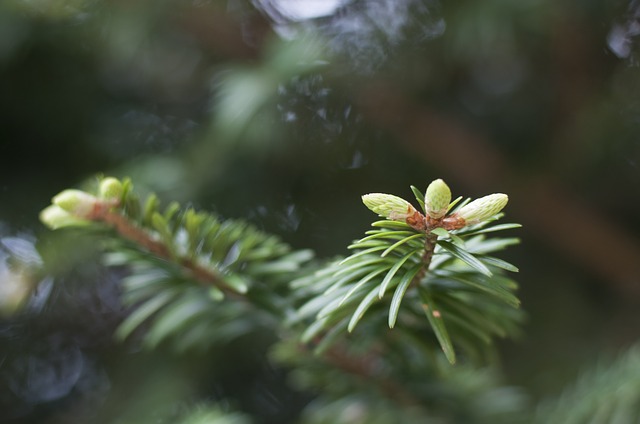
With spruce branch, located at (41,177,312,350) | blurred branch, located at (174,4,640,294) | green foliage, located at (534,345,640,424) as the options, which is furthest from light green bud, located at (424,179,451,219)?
blurred branch, located at (174,4,640,294)

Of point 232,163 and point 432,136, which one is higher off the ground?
point 432,136

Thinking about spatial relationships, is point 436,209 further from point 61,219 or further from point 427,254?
point 61,219

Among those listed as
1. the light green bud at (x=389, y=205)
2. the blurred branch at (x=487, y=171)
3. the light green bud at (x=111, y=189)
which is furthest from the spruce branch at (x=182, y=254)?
the blurred branch at (x=487, y=171)

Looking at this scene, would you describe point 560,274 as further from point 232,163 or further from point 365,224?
point 232,163

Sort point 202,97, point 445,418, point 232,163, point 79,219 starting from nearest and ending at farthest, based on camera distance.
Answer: point 79,219 → point 445,418 → point 232,163 → point 202,97

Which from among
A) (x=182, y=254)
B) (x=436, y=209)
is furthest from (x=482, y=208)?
(x=182, y=254)

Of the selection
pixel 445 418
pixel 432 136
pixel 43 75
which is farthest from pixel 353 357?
pixel 43 75
